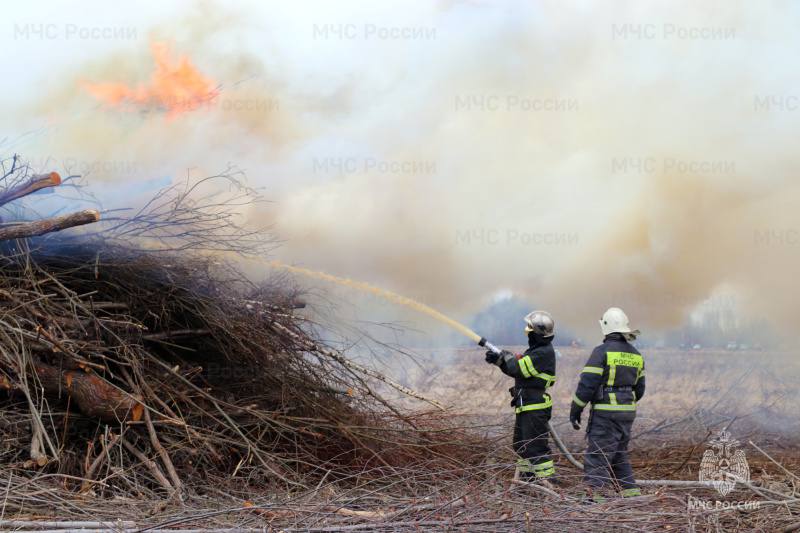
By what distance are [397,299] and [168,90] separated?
139 inches

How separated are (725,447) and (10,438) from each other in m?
6.68

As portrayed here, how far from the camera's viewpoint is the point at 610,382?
Answer: 6.40 meters

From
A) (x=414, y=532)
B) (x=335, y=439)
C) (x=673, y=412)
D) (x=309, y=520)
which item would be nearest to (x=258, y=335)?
(x=335, y=439)

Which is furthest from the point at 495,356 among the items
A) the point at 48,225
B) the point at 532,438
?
the point at 48,225

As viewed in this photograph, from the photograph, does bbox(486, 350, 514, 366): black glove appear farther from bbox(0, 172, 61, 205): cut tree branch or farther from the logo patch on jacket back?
bbox(0, 172, 61, 205): cut tree branch

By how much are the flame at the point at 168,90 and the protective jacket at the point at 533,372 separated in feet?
14.9

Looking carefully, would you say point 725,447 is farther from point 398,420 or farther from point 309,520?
point 309,520

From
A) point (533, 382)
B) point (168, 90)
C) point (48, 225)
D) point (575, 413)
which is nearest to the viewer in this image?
point (48, 225)

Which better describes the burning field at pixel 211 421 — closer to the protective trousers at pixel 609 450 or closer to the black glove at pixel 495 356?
the protective trousers at pixel 609 450

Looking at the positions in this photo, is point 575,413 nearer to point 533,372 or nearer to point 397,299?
point 533,372

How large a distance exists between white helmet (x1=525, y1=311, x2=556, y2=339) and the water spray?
1.20ft

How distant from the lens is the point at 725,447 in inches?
309

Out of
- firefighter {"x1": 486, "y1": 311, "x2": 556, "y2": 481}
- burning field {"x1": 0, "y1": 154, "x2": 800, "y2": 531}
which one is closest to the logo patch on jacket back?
firefighter {"x1": 486, "y1": 311, "x2": 556, "y2": 481}

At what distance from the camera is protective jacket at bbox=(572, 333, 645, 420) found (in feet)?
20.9
